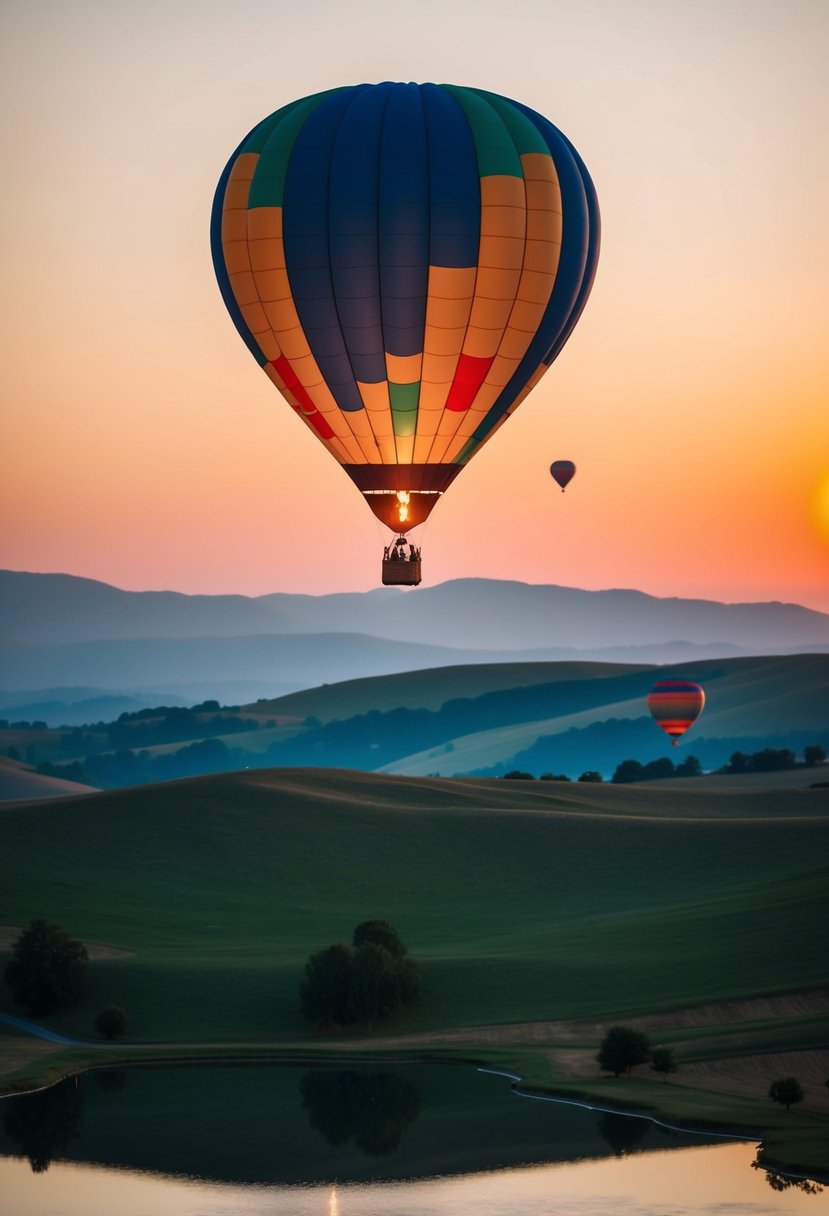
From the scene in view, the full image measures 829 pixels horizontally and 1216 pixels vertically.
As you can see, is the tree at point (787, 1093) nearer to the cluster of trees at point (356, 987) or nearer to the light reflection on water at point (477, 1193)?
the light reflection on water at point (477, 1193)

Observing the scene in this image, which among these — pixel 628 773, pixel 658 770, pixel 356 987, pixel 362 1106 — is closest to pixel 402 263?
pixel 362 1106

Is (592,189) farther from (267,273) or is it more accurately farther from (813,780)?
(813,780)

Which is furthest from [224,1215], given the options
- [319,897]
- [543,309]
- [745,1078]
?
[319,897]

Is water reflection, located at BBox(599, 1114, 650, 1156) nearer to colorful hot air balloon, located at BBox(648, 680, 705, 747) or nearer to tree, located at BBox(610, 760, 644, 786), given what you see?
colorful hot air balloon, located at BBox(648, 680, 705, 747)

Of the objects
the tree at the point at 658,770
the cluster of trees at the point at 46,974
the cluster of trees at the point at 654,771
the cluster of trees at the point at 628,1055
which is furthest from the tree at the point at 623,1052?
the tree at the point at 658,770

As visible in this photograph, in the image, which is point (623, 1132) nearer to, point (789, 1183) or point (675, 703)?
point (789, 1183)

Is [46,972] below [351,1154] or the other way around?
the other way around

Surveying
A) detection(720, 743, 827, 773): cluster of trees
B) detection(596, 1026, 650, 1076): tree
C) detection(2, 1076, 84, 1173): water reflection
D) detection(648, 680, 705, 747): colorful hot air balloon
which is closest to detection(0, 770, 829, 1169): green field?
detection(596, 1026, 650, 1076): tree
